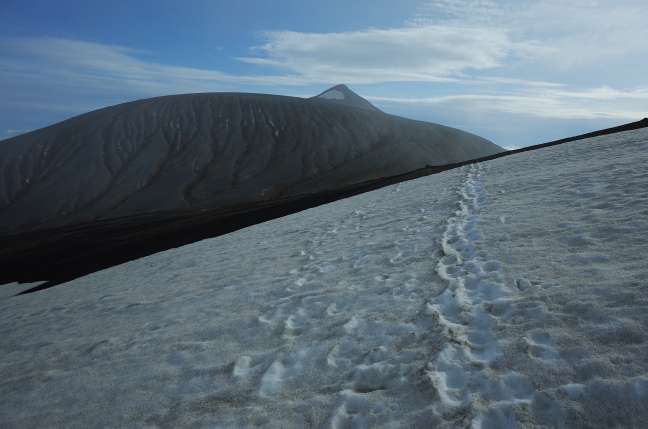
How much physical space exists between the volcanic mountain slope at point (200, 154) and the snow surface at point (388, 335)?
48.1 meters

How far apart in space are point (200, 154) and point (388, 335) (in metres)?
73.4

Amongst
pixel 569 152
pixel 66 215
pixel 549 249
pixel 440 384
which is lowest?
pixel 66 215

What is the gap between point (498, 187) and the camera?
1377 cm

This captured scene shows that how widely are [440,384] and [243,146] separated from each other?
2936 inches

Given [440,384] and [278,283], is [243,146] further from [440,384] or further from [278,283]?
[440,384]

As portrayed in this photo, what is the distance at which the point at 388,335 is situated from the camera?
501 centimetres

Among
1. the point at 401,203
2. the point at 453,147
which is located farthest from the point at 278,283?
the point at 453,147

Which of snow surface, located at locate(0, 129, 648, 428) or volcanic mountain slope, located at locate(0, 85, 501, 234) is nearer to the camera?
snow surface, located at locate(0, 129, 648, 428)

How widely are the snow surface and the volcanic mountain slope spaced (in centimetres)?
4812

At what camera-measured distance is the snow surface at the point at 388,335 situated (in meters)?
3.63

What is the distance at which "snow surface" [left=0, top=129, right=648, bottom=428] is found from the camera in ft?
11.9

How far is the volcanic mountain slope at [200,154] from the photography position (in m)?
61.9

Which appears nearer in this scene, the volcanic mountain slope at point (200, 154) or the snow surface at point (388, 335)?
the snow surface at point (388, 335)

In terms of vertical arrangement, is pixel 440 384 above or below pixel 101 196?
above
